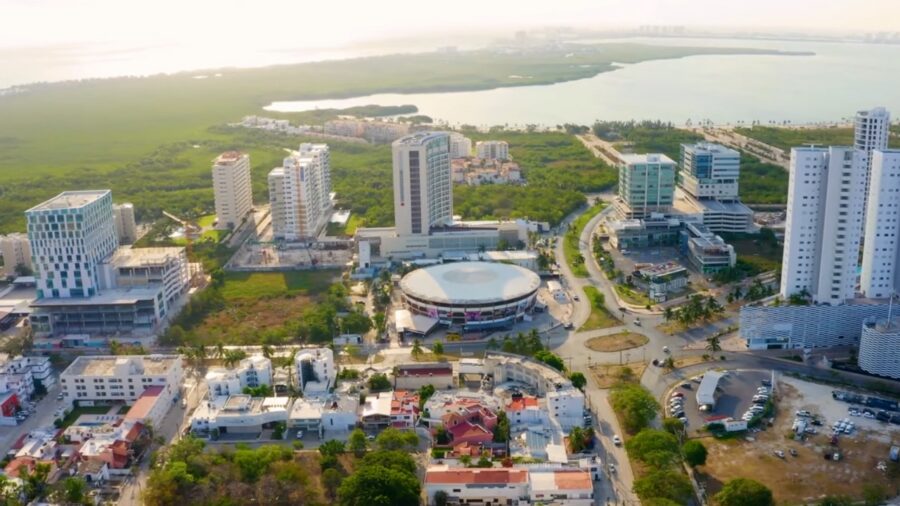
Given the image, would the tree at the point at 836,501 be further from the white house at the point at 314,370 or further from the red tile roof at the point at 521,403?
the white house at the point at 314,370

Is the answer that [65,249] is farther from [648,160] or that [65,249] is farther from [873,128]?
[873,128]

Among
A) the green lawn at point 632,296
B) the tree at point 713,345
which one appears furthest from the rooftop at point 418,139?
the tree at point 713,345

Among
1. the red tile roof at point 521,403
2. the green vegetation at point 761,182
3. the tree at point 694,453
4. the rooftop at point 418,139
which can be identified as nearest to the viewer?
the tree at point 694,453

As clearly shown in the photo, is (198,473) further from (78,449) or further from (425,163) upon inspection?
(425,163)

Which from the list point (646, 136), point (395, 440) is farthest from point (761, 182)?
point (395, 440)

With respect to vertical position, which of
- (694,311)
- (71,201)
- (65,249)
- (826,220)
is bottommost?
(694,311)
